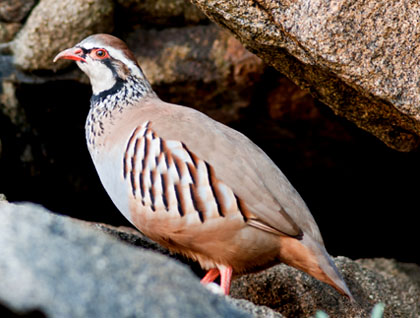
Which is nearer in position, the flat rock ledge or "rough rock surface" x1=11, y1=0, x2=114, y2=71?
the flat rock ledge

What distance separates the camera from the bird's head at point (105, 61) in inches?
162

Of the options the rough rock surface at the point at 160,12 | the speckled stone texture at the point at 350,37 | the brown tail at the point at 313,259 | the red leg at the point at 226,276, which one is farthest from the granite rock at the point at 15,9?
the brown tail at the point at 313,259

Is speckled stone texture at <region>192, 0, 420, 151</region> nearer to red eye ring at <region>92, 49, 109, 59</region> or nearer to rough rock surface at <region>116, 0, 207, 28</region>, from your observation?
red eye ring at <region>92, 49, 109, 59</region>

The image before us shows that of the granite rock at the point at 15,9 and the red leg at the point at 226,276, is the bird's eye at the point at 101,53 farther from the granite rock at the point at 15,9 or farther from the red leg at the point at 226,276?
the granite rock at the point at 15,9

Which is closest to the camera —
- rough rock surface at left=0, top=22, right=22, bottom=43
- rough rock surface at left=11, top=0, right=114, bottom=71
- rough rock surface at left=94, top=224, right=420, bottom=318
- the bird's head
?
rough rock surface at left=94, top=224, right=420, bottom=318

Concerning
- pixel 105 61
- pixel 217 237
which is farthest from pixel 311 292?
pixel 105 61

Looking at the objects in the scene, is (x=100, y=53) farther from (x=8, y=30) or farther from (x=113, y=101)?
(x=8, y=30)

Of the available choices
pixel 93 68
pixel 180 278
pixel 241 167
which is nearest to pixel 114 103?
pixel 93 68

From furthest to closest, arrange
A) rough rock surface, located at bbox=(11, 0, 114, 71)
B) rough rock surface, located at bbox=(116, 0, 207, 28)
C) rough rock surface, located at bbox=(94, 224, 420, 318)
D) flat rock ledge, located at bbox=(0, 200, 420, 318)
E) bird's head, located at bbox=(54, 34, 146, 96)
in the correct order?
rough rock surface, located at bbox=(116, 0, 207, 28) < rough rock surface, located at bbox=(11, 0, 114, 71) < bird's head, located at bbox=(54, 34, 146, 96) < rough rock surface, located at bbox=(94, 224, 420, 318) < flat rock ledge, located at bbox=(0, 200, 420, 318)

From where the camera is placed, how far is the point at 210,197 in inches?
134

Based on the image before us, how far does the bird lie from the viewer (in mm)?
3416

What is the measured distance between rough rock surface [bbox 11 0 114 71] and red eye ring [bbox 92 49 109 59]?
3.98 ft

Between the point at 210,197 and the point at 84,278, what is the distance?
146cm

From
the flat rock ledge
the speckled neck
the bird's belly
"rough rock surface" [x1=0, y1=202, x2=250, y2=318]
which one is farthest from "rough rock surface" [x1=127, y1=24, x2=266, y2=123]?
"rough rock surface" [x1=0, y1=202, x2=250, y2=318]
